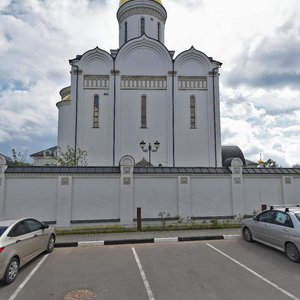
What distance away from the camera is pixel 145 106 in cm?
2311

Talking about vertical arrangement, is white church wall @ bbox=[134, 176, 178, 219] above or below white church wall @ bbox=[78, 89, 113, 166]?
below

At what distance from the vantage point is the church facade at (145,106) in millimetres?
22312

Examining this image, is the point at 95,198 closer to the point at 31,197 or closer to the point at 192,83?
the point at 31,197

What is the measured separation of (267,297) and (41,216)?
32.4 feet

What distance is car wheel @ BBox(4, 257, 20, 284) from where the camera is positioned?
559 centimetres

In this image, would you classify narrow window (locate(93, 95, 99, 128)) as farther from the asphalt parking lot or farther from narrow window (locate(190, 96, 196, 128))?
the asphalt parking lot

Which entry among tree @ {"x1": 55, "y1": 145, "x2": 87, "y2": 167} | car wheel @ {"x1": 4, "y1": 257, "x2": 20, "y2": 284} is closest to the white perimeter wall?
car wheel @ {"x1": 4, "y1": 257, "x2": 20, "y2": 284}

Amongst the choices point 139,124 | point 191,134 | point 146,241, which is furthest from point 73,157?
point 146,241

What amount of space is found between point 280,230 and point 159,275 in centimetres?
398

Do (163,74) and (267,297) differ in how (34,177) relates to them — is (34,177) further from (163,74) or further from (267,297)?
(163,74)

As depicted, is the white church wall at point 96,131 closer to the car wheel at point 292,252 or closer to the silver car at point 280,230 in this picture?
the silver car at point 280,230

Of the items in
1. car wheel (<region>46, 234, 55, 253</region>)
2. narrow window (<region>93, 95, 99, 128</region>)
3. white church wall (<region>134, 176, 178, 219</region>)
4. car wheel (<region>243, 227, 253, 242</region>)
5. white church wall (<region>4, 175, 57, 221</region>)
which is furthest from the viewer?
narrow window (<region>93, 95, 99, 128</region>)

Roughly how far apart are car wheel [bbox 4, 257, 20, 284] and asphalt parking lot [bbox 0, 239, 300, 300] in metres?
0.13

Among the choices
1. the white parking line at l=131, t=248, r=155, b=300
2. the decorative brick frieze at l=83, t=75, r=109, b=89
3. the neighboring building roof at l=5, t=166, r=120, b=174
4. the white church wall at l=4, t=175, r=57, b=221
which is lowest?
the white parking line at l=131, t=248, r=155, b=300
